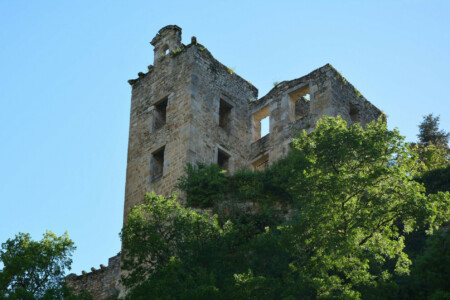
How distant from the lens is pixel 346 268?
15.3m

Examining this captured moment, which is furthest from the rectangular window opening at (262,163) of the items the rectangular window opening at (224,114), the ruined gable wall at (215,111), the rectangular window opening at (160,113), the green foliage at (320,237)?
the green foliage at (320,237)

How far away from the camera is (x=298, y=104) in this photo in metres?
28.4

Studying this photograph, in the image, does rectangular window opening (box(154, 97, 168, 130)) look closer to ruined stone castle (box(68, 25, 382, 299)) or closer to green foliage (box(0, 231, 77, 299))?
ruined stone castle (box(68, 25, 382, 299))

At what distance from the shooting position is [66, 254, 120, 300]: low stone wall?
27359 mm

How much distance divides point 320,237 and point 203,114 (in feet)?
33.3

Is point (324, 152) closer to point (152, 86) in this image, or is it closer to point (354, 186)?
point (354, 186)

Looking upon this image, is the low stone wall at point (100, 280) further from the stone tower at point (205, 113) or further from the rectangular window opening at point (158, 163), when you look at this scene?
the rectangular window opening at point (158, 163)

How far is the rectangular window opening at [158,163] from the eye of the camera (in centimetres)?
2469

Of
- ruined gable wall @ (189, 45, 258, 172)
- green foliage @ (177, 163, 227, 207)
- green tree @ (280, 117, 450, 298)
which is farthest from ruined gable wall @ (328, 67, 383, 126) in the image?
green tree @ (280, 117, 450, 298)

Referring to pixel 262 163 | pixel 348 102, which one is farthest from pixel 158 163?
pixel 348 102

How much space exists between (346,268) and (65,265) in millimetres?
6903

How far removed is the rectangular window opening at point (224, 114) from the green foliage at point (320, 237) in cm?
862

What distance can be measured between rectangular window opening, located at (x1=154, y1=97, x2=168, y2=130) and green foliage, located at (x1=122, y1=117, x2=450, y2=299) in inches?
316

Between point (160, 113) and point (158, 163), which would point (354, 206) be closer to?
point (158, 163)
